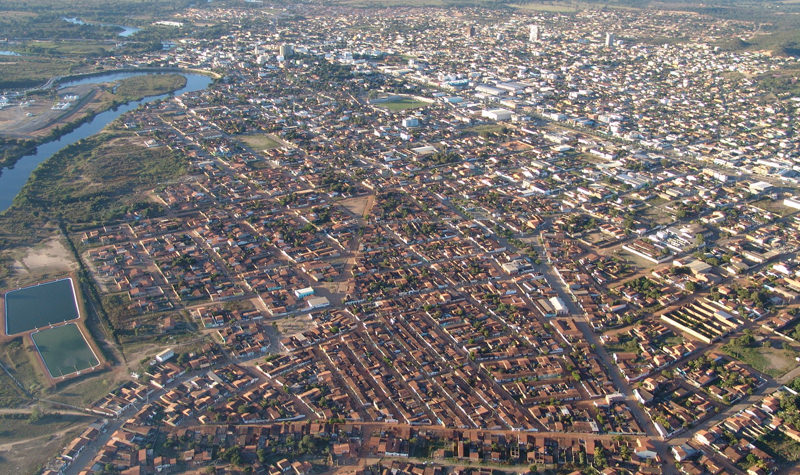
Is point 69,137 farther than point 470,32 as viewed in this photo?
No

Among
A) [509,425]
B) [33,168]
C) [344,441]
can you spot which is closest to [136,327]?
[344,441]

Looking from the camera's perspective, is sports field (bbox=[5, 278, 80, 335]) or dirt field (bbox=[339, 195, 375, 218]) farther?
dirt field (bbox=[339, 195, 375, 218])

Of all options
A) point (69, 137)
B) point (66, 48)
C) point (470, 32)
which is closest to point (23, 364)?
point (69, 137)

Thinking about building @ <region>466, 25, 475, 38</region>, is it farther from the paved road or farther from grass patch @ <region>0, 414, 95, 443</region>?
grass patch @ <region>0, 414, 95, 443</region>

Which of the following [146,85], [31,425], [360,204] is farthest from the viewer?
[146,85]

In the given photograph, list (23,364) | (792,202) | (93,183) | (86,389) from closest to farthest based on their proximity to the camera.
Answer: (86,389)
(23,364)
(792,202)
(93,183)

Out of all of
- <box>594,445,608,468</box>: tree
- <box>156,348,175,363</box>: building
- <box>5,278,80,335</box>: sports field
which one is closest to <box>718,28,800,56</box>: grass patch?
<box>594,445,608,468</box>: tree

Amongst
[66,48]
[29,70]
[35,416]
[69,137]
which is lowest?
[69,137]

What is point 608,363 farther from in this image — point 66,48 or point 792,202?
point 66,48
